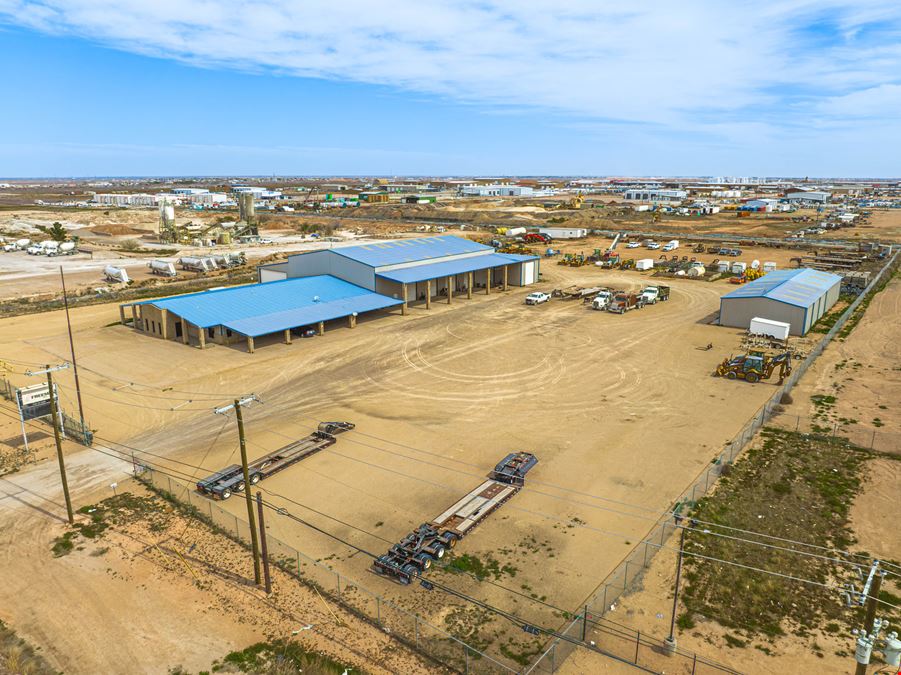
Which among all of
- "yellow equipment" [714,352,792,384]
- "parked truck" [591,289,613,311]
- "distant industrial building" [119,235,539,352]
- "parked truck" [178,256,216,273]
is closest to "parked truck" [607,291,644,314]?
"parked truck" [591,289,613,311]

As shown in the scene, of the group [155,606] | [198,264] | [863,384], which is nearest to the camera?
[155,606]

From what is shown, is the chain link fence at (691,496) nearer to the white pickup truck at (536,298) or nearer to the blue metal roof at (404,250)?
the white pickup truck at (536,298)

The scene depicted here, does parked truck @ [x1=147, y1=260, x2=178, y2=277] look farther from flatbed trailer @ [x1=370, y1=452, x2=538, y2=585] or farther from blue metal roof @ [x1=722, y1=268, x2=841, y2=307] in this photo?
blue metal roof @ [x1=722, y1=268, x2=841, y2=307]

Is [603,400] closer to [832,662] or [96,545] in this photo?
[832,662]

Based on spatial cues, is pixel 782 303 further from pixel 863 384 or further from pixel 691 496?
pixel 691 496

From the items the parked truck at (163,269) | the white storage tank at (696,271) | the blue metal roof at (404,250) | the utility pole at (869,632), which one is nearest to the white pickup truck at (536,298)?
the blue metal roof at (404,250)

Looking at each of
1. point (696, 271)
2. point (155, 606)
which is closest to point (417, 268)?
point (696, 271)

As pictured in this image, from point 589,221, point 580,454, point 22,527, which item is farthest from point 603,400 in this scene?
point 589,221
